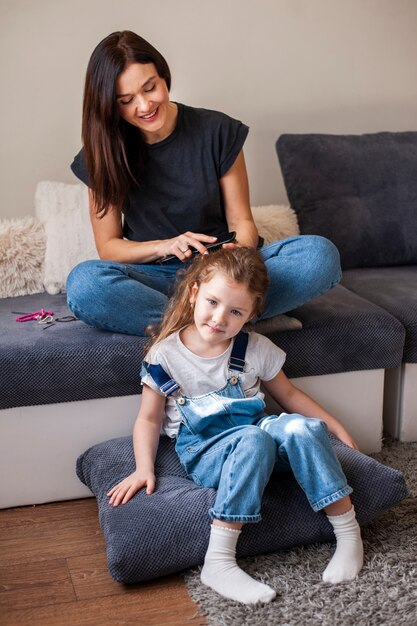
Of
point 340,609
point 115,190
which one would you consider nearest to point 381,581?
point 340,609

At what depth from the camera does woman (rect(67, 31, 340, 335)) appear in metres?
1.88

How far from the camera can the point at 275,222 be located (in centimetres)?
254

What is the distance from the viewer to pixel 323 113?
9.52 ft

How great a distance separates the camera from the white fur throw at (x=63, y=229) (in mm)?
2326

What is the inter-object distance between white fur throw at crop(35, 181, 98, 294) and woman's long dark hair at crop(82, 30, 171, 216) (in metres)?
0.28

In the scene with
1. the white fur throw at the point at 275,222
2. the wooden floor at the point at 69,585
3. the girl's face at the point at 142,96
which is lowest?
the wooden floor at the point at 69,585

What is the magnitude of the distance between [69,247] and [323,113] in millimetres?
1126

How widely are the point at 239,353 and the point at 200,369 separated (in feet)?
0.32

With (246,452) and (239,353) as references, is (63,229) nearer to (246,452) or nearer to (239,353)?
(239,353)

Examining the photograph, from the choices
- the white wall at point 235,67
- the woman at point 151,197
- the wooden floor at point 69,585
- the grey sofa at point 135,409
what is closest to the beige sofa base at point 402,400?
the grey sofa at point 135,409

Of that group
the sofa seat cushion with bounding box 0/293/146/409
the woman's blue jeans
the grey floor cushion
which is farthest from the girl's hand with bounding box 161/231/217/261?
the grey floor cushion

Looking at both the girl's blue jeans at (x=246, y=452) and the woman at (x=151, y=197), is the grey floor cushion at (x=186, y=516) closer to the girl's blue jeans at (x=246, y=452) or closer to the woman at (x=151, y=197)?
the girl's blue jeans at (x=246, y=452)

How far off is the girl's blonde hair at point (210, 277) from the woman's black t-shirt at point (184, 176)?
A: 296mm

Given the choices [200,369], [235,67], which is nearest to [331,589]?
[200,369]
